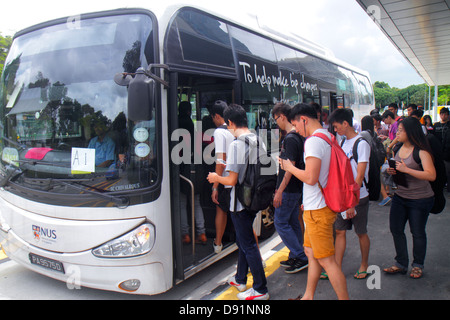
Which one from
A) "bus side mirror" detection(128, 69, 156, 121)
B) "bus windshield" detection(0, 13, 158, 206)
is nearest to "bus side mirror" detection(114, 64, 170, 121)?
"bus side mirror" detection(128, 69, 156, 121)

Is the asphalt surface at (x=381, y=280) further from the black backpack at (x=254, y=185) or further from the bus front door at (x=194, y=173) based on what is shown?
the black backpack at (x=254, y=185)

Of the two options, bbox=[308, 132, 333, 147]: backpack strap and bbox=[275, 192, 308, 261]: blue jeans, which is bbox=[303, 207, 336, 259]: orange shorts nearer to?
bbox=[308, 132, 333, 147]: backpack strap

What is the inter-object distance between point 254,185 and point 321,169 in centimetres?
68

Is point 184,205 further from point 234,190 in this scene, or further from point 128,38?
point 128,38

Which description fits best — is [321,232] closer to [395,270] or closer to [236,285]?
[236,285]

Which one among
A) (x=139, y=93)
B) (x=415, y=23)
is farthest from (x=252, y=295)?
(x=415, y=23)

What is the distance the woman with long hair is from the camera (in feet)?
12.1

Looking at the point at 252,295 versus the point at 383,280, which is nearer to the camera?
the point at 252,295

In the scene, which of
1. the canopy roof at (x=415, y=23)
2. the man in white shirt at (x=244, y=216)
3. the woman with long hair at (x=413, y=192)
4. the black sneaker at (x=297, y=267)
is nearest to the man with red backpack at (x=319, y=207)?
the man in white shirt at (x=244, y=216)

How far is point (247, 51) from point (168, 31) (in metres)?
1.91

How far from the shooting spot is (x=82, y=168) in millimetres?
3268

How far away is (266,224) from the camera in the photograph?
5504 mm

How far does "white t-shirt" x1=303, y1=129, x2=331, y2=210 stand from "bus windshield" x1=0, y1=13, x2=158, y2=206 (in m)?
1.42
